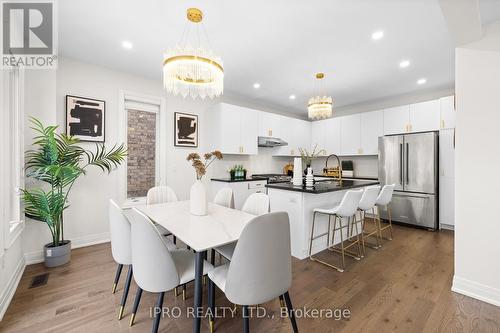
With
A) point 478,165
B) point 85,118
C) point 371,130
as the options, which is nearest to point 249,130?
point 371,130

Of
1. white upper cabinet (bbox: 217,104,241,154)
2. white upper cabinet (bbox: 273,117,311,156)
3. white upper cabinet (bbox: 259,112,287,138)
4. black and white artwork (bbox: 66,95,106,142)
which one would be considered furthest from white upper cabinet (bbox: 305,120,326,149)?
black and white artwork (bbox: 66,95,106,142)

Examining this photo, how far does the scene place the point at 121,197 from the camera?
3.45m

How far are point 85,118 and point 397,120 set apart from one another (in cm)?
561

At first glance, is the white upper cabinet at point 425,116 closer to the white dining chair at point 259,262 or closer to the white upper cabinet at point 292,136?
the white upper cabinet at point 292,136

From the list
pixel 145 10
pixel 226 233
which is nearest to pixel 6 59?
pixel 145 10

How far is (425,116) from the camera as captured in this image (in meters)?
4.10

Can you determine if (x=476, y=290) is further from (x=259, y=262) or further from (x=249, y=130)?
(x=249, y=130)

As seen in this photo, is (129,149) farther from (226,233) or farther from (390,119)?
(390,119)

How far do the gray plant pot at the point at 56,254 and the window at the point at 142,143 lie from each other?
1.20 m

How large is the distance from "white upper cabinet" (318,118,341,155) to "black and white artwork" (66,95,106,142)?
192 inches

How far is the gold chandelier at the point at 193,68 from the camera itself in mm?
1841

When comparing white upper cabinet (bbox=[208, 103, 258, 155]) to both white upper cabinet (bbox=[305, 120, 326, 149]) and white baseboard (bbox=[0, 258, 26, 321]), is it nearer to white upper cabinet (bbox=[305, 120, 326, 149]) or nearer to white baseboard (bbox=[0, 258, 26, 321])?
white upper cabinet (bbox=[305, 120, 326, 149])

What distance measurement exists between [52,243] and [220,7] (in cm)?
330

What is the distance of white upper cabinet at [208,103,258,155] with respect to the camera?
420cm
